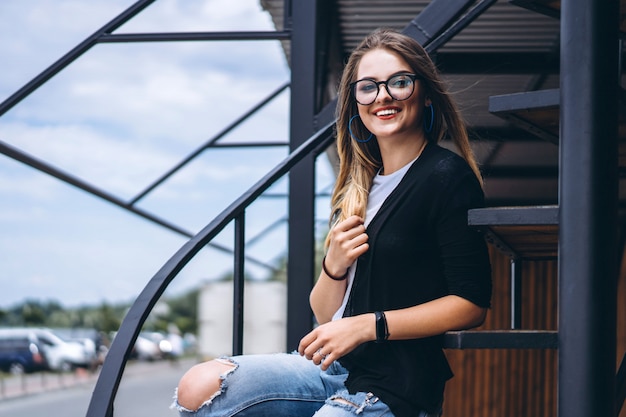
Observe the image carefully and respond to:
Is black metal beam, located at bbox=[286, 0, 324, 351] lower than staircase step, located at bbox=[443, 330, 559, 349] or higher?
higher

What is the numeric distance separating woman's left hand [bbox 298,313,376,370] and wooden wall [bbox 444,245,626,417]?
7.79m

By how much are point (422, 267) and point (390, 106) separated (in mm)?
377

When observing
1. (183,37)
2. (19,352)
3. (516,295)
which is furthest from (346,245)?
(19,352)

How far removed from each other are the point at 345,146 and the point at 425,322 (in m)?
0.56

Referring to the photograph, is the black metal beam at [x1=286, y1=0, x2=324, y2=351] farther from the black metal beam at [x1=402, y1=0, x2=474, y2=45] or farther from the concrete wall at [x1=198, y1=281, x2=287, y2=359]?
the concrete wall at [x1=198, y1=281, x2=287, y2=359]

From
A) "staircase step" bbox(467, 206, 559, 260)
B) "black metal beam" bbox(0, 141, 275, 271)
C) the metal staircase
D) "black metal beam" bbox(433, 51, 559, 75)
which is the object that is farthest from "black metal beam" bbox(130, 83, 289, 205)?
the metal staircase

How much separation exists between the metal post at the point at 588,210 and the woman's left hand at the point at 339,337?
39 cm

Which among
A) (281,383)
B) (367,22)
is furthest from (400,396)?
(367,22)

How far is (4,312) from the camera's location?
177ft

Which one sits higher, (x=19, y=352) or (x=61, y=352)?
(x=19, y=352)

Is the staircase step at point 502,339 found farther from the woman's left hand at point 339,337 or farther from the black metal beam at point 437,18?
the black metal beam at point 437,18

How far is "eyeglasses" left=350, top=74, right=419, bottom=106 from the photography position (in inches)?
73.7

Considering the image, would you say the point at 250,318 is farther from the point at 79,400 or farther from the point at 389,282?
the point at 389,282

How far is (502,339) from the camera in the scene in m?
1.78
